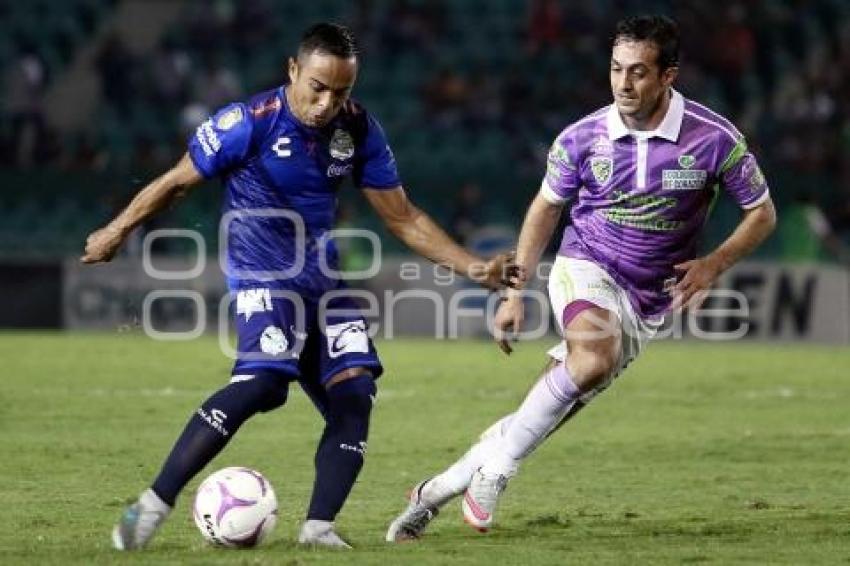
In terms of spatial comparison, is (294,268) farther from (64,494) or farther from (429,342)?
(429,342)

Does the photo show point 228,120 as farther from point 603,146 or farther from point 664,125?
point 664,125

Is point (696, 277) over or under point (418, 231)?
under

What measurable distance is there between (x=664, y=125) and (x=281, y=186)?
174cm

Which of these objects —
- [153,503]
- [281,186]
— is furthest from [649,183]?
[153,503]

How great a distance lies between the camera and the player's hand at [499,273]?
23.1 feet

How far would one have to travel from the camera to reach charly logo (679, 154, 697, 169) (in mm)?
7746

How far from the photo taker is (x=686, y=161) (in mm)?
7746

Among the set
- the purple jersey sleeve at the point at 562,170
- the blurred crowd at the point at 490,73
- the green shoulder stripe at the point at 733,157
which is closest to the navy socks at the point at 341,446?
the purple jersey sleeve at the point at 562,170

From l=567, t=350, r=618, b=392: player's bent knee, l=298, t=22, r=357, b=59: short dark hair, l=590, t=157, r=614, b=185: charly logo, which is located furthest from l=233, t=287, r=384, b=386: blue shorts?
l=590, t=157, r=614, b=185: charly logo

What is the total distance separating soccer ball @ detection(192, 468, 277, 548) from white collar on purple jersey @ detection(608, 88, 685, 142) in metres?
2.19

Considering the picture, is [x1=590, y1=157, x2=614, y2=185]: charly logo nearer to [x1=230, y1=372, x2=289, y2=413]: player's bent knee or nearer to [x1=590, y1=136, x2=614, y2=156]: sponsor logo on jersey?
[x1=590, y1=136, x2=614, y2=156]: sponsor logo on jersey

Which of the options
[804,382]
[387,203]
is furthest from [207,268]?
[387,203]

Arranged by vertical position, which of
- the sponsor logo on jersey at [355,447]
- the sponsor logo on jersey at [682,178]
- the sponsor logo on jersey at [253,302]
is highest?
the sponsor logo on jersey at [682,178]

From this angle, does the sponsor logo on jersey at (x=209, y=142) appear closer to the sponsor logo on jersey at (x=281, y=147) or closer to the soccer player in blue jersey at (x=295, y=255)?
the soccer player in blue jersey at (x=295, y=255)
